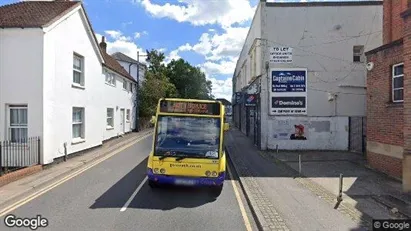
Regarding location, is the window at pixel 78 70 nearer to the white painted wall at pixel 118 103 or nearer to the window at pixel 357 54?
the white painted wall at pixel 118 103

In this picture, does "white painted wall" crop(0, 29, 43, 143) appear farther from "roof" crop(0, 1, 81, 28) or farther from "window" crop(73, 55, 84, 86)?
"window" crop(73, 55, 84, 86)

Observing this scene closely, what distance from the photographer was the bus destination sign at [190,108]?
9.68 m

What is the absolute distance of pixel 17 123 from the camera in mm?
12867

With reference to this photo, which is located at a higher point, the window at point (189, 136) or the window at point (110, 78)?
the window at point (110, 78)

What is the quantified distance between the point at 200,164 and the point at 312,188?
3472 mm

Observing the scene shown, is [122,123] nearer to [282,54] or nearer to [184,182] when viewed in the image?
[282,54]

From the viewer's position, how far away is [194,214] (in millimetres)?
7406

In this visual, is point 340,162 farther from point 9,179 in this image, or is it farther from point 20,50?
point 20,50

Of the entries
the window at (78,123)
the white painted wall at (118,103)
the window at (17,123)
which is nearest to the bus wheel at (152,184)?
the window at (17,123)

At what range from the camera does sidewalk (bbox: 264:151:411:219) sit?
8.07 metres

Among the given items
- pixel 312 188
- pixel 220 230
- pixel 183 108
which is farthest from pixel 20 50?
pixel 312 188

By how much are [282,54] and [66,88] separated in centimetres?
1153

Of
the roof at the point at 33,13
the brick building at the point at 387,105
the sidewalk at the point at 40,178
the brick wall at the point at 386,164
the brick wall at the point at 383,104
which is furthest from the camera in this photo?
the roof at the point at 33,13

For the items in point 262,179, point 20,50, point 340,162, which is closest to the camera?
point 262,179
